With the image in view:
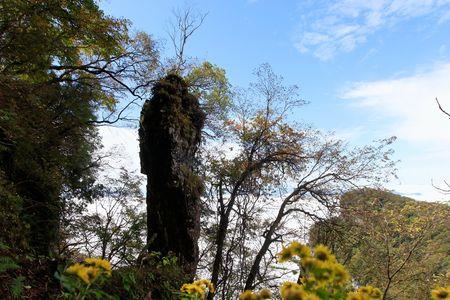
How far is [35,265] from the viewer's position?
3.45 metres

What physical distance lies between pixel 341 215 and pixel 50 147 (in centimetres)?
903

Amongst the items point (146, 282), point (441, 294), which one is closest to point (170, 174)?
point (146, 282)

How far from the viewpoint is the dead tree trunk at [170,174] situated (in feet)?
27.3

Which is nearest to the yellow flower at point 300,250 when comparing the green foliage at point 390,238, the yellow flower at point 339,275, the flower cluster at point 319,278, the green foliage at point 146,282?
the flower cluster at point 319,278

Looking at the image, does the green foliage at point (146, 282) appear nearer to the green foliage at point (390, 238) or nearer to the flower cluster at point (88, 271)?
the flower cluster at point (88, 271)

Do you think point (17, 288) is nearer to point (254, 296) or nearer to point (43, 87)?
point (254, 296)

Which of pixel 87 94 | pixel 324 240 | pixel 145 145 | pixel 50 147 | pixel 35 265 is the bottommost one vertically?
pixel 35 265

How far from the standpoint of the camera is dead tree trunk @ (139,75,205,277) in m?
8.34

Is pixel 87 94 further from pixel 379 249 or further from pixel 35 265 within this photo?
pixel 379 249

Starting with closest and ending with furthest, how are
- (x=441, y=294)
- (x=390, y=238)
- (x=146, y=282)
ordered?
(x=441, y=294)
(x=146, y=282)
(x=390, y=238)

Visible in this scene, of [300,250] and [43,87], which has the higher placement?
[43,87]

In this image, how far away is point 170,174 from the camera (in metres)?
8.52

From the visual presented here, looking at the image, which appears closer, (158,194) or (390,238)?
(158,194)

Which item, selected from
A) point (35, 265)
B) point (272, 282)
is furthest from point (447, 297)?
point (272, 282)
